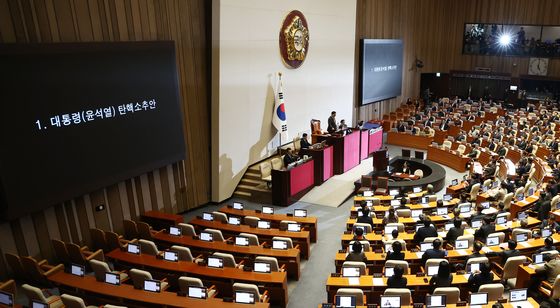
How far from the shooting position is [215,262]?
850 centimetres

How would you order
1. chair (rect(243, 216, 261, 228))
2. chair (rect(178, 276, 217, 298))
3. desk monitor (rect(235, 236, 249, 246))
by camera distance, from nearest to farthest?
chair (rect(178, 276, 217, 298)) < desk monitor (rect(235, 236, 249, 246)) < chair (rect(243, 216, 261, 228))

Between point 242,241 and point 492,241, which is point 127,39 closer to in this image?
point 242,241

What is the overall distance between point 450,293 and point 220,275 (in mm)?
3756

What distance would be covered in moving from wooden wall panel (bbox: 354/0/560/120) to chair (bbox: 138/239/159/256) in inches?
646

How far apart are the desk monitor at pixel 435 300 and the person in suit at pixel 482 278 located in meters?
0.99

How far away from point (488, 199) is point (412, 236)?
A: 410cm

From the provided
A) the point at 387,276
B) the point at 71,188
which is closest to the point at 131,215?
the point at 71,188

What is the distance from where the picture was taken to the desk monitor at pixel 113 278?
782 cm

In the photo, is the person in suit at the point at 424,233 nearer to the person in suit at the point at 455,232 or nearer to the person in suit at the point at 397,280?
the person in suit at the point at 455,232

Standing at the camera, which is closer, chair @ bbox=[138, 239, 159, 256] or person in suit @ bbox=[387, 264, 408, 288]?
person in suit @ bbox=[387, 264, 408, 288]

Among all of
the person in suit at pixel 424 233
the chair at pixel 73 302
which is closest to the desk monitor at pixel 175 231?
the chair at pixel 73 302

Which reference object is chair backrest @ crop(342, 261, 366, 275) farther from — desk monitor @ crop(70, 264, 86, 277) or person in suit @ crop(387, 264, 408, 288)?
desk monitor @ crop(70, 264, 86, 277)

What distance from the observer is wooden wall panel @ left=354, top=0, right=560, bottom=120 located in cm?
2550

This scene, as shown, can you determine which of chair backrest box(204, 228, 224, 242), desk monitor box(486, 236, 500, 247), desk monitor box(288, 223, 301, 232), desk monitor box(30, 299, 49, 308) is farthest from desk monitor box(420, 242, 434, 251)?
desk monitor box(30, 299, 49, 308)
